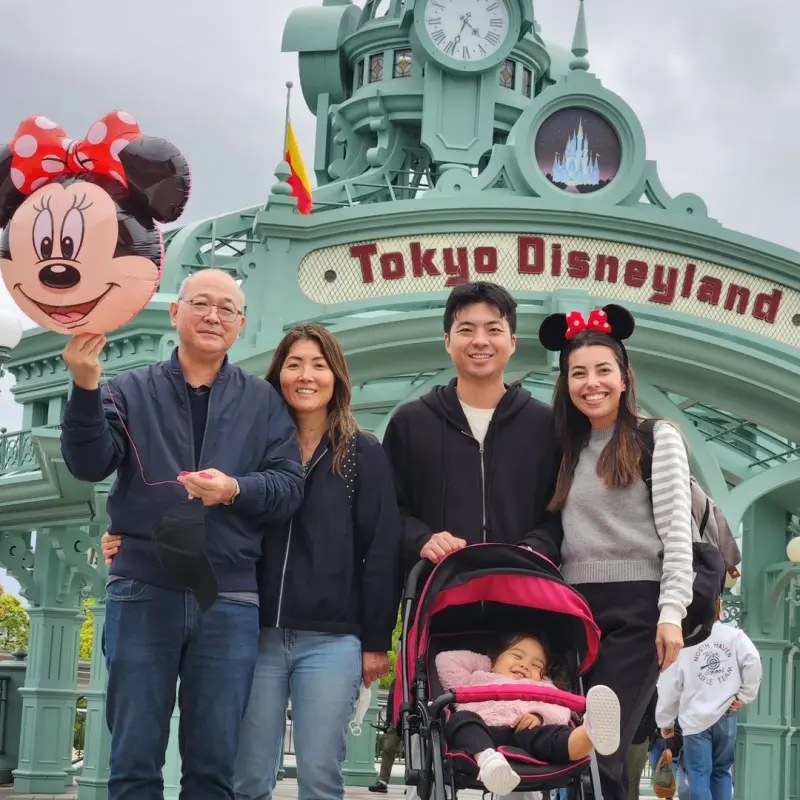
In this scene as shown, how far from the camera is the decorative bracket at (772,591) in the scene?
12.8 meters

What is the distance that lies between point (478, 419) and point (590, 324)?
1.86 feet

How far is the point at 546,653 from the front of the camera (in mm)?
5309

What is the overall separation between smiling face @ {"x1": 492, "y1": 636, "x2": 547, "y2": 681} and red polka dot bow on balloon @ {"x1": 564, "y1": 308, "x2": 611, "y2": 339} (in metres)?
1.20

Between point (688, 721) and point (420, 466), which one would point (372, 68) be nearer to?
point (688, 721)

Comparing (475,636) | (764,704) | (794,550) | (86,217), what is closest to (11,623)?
(764,704)

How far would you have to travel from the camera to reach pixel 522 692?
4949 millimetres

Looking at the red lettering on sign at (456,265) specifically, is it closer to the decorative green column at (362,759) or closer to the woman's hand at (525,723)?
the woman's hand at (525,723)

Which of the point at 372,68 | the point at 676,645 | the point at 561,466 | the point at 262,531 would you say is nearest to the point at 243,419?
the point at 262,531

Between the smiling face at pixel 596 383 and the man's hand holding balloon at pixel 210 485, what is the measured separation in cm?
139

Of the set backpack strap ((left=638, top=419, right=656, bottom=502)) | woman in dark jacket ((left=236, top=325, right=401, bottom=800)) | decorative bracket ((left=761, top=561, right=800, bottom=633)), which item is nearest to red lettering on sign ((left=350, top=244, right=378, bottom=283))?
decorative bracket ((left=761, top=561, right=800, bottom=633))

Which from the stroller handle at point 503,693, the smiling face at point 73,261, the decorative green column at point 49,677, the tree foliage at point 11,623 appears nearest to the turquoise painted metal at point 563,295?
the decorative green column at point 49,677

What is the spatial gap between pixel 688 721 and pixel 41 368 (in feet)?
27.9

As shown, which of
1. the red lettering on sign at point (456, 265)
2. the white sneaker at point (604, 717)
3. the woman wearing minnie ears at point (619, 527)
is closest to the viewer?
the white sneaker at point (604, 717)

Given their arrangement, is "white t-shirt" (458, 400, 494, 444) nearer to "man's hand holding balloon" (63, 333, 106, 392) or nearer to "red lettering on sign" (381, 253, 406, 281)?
"man's hand holding balloon" (63, 333, 106, 392)
